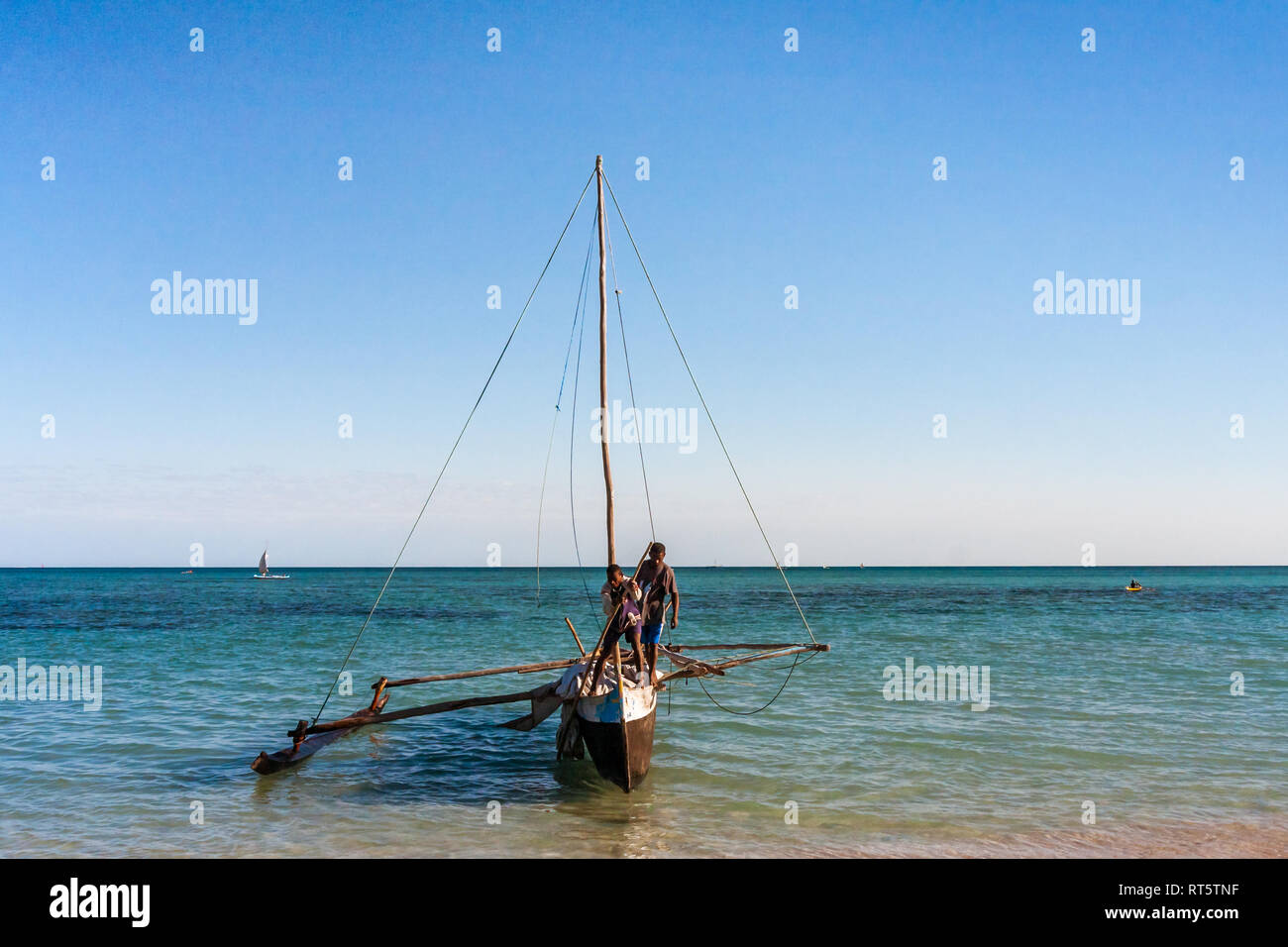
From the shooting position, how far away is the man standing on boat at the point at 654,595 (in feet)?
42.7

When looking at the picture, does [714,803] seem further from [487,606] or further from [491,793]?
[487,606]

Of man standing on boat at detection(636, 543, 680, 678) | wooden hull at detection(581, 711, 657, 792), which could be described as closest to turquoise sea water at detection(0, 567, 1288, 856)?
wooden hull at detection(581, 711, 657, 792)

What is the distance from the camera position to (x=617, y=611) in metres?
11.4

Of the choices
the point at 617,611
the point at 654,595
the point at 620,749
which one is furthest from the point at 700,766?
the point at 617,611

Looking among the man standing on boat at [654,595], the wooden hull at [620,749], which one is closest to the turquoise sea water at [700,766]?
the wooden hull at [620,749]

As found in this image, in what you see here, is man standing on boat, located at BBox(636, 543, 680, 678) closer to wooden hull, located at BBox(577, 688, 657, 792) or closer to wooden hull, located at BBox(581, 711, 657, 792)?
wooden hull, located at BBox(577, 688, 657, 792)

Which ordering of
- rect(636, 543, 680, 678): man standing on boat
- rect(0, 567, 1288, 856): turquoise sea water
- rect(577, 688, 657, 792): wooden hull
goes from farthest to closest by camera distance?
rect(636, 543, 680, 678): man standing on boat, rect(577, 688, 657, 792): wooden hull, rect(0, 567, 1288, 856): turquoise sea water

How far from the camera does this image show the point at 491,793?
478 inches

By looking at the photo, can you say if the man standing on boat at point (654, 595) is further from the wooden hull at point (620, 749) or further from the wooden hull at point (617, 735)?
the wooden hull at point (620, 749)

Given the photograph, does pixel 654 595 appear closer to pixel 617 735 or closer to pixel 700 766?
pixel 617 735

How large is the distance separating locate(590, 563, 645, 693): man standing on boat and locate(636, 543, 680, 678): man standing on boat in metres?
1.16

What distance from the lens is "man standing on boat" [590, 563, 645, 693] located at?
1135 centimetres

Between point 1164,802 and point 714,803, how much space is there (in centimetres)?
574
